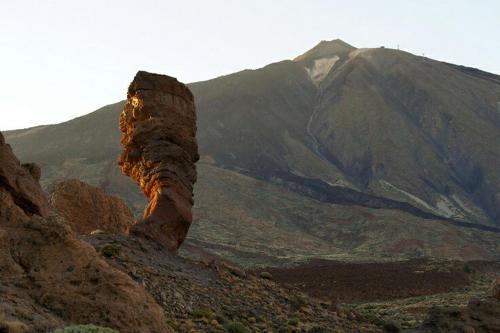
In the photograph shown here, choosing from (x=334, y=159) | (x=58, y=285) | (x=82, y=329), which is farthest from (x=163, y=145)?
(x=334, y=159)

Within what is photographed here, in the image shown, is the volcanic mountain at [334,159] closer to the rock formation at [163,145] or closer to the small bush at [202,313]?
the rock formation at [163,145]

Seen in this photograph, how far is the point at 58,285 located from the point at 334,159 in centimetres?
13320

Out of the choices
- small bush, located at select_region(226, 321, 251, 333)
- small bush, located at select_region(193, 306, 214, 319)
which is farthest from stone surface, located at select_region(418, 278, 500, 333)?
small bush, located at select_region(193, 306, 214, 319)

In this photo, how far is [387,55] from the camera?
19800 centimetres

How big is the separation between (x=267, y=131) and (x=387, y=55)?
7363 centimetres

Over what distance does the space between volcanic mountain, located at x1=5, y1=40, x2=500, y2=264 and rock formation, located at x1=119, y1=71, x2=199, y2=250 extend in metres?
36.0

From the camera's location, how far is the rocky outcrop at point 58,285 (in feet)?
34.3

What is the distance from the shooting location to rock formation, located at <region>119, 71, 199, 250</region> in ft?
76.0

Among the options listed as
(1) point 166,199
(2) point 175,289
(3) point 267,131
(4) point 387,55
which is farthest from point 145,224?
(4) point 387,55

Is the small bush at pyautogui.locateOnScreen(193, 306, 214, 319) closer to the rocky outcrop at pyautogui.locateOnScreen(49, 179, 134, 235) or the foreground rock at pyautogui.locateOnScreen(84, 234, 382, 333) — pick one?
the foreground rock at pyautogui.locateOnScreen(84, 234, 382, 333)

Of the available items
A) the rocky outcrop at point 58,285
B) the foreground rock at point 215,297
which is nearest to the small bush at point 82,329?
the rocky outcrop at point 58,285

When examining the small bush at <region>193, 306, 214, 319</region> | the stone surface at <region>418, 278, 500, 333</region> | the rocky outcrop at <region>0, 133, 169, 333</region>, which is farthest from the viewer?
the stone surface at <region>418, 278, 500, 333</region>

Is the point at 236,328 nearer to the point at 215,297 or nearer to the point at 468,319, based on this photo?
the point at 215,297

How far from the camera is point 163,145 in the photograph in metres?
24.1
